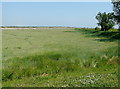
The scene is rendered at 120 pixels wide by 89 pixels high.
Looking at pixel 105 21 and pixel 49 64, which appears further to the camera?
pixel 105 21

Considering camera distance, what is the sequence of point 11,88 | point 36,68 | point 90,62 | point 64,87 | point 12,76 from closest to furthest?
point 64,87 → point 11,88 → point 12,76 → point 36,68 → point 90,62

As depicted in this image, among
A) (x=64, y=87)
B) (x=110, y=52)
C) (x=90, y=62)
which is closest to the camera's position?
(x=64, y=87)

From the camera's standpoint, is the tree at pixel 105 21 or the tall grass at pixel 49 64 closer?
the tall grass at pixel 49 64

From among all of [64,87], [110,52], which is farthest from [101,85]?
[110,52]

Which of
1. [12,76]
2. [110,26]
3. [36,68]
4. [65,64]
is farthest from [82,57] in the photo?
[110,26]

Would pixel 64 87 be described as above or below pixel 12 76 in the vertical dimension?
above

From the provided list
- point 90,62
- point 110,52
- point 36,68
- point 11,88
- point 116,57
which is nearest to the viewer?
point 11,88

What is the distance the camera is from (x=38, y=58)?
55.6 feet

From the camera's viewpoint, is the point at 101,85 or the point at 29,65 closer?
the point at 101,85

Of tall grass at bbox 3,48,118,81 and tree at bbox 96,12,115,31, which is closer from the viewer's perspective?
tall grass at bbox 3,48,118,81

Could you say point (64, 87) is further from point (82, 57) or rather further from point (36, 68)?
point (82, 57)

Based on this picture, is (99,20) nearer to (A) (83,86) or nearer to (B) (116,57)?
(B) (116,57)

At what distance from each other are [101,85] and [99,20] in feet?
272

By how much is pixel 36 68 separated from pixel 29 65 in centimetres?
93
